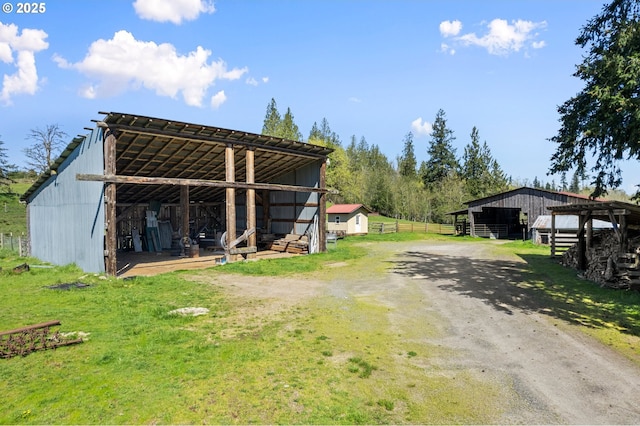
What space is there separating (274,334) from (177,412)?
3.44m

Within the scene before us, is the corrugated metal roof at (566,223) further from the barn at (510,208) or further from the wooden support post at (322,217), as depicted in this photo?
the wooden support post at (322,217)

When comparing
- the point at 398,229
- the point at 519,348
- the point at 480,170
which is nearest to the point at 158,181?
the point at 519,348

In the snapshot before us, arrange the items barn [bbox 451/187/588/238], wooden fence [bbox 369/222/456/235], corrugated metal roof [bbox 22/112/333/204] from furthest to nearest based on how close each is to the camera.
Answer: wooden fence [bbox 369/222/456/235], barn [bbox 451/187/588/238], corrugated metal roof [bbox 22/112/333/204]

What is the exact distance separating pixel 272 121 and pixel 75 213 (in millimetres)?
57764

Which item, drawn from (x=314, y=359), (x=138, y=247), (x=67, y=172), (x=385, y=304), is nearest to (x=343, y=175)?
(x=138, y=247)

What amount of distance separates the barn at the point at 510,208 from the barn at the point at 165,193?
66.9 ft

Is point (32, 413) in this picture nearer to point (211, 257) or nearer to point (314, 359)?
point (314, 359)

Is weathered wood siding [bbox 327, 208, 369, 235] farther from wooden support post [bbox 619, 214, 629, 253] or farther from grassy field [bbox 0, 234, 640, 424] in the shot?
grassy field [bbox 0, 234, 640, 424]

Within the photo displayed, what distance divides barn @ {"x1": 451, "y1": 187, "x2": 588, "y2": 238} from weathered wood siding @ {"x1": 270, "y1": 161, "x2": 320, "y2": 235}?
18.6 meters

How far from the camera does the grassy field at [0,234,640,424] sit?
16.5 feet

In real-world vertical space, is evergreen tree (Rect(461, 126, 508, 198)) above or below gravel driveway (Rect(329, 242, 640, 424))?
above

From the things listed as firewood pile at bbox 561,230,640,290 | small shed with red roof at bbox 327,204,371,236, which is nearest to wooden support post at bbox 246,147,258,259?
firewood pile at bbox 561,230,640,290

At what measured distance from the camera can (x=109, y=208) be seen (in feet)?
48.9

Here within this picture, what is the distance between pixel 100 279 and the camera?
46.5 ft
